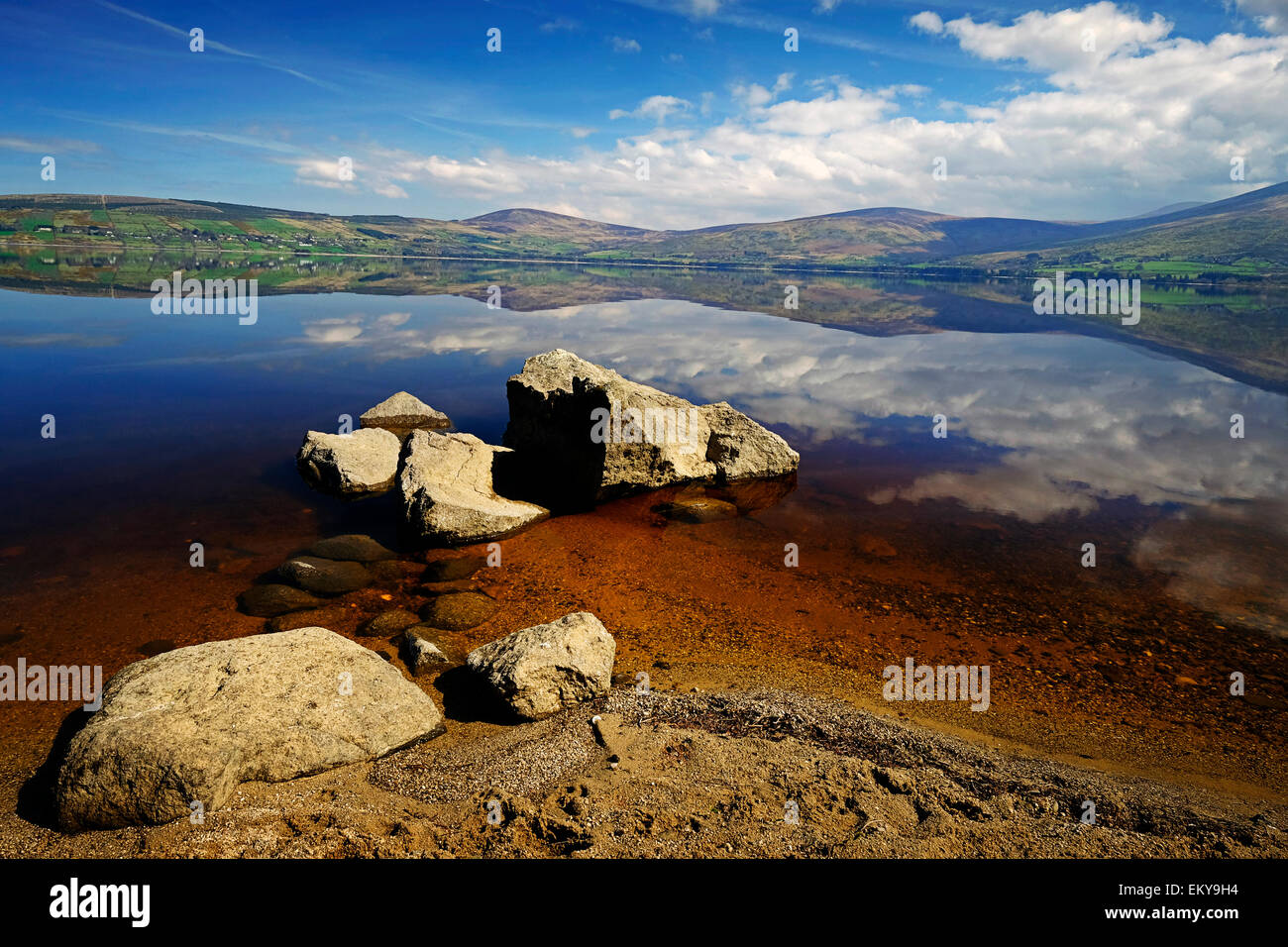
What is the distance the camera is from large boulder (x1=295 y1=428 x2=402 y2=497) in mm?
21125

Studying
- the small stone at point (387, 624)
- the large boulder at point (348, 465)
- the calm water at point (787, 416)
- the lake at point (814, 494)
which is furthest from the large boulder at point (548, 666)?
the large boulder at point (348, 465)

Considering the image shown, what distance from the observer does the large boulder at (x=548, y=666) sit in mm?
10367

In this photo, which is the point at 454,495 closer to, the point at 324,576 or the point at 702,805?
the point at 324,576

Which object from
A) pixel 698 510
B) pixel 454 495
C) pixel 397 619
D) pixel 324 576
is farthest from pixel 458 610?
pixel 698 510

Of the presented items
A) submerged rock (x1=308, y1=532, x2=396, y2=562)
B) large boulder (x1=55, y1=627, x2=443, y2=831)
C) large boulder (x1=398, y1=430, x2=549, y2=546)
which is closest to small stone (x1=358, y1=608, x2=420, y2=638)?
large boulder (x1=55, y1=627, x2=443, y2=831)

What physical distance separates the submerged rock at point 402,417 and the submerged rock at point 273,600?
46.9 feet

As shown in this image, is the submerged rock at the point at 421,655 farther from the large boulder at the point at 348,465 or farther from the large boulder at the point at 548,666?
the large boulder at the point at 348,465

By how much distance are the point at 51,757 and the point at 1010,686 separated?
15471 mm

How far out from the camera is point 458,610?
1405 centimetres

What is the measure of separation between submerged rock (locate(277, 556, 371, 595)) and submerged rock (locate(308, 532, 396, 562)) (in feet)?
1.42

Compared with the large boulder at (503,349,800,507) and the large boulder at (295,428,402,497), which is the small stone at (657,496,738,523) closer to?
the large boulder at (503,349,800,507)

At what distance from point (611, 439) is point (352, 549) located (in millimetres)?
8599
